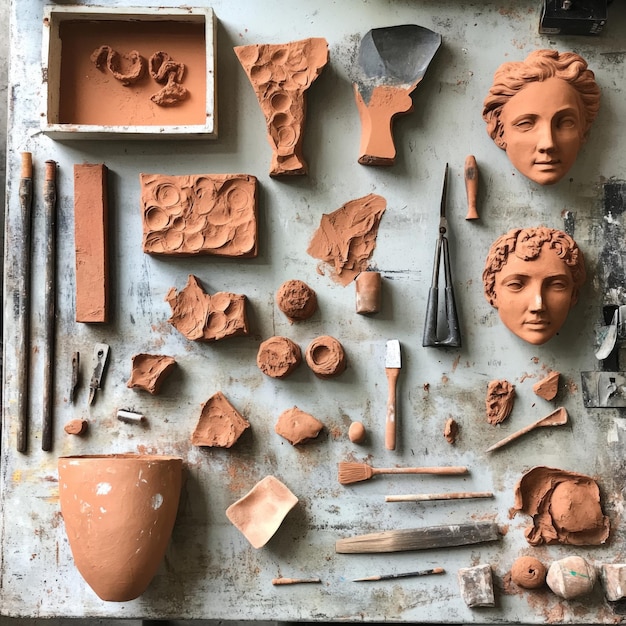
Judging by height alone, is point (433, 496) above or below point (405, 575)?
above

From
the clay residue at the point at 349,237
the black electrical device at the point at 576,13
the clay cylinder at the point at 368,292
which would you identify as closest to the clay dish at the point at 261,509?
the clay cylinder at the point at 368,292

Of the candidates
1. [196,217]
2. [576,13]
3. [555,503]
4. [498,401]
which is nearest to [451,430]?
[498,401]

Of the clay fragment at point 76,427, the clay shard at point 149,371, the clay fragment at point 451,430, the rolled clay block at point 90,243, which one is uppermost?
the rolled clay block at point 90,243

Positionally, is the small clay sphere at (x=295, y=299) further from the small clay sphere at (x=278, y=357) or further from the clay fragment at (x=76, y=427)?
the clay fragment at (x=76, y=427)

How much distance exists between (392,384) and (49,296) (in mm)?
1461

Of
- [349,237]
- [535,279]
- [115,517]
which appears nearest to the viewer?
[115,517]

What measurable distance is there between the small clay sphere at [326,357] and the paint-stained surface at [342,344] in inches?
2.7

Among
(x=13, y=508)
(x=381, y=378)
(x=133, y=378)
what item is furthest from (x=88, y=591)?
(x=381, y=378)

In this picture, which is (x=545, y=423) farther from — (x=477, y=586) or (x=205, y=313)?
(x=205, y=313)

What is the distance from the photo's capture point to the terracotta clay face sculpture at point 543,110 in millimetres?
2391

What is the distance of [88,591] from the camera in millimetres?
2451

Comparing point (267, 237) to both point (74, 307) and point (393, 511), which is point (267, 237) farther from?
point (393, 511)

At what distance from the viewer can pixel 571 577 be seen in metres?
2.33

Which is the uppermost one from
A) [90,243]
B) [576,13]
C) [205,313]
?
[576,13]
